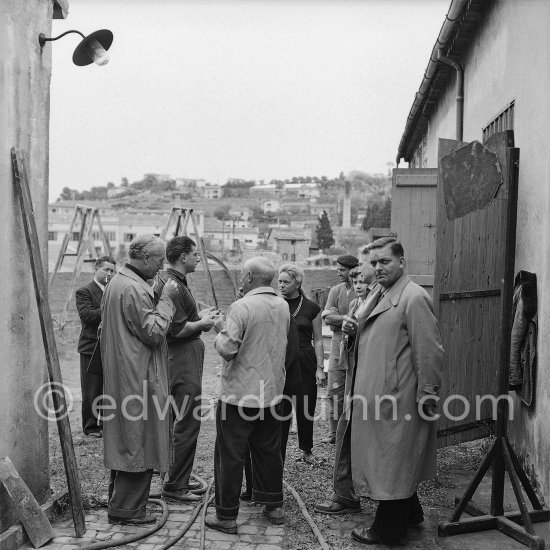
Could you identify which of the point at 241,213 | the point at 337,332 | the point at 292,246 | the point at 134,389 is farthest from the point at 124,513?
the point at 241,213

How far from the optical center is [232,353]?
17.1 ft

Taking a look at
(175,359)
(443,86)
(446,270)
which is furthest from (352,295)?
(443,86)

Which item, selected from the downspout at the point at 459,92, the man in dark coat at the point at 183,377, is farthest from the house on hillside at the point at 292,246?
the man in dark coat at the point at 183,377

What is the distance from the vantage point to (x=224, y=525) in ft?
17.2

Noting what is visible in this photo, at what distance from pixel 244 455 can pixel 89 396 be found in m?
3.28

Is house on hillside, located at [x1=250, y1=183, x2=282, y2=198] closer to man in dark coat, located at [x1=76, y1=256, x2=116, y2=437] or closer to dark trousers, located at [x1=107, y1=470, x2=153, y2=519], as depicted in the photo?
man in dark coat, located at [x1=76, y1=256, x2=116, y2=437]

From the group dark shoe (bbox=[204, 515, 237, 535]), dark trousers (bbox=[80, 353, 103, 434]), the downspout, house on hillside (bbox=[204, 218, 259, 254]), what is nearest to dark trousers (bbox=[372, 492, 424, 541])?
dark shoe (bbox=[204, 515, 237, 535])

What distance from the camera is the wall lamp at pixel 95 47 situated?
220 inches

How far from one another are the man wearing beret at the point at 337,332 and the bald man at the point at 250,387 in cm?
182

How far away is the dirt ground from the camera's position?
17.6 ft

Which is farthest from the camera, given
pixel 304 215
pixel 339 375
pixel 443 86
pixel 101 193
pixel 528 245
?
pixel 101 193

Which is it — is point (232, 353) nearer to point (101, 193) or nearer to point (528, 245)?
point (528, 245)

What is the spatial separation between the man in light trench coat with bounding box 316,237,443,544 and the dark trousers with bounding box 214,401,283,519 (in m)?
0.70

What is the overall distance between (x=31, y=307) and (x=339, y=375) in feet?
11.1
